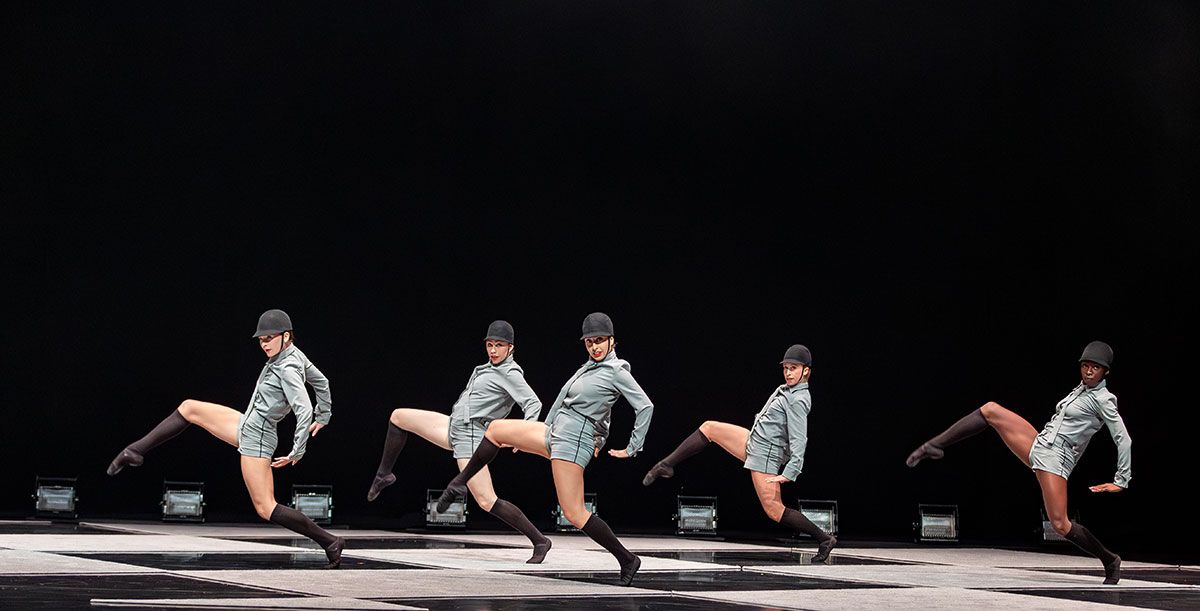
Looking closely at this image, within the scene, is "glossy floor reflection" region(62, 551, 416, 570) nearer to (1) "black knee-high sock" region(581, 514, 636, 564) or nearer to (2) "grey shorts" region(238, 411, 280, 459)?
(2) "grey shorts" region(238, 411, 280, 459)

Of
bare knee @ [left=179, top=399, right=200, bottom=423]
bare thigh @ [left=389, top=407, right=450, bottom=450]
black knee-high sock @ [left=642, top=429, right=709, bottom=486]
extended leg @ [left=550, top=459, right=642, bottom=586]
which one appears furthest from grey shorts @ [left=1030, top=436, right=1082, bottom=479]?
bare knee @ [left=179, top=399, right=200, bottom=423]

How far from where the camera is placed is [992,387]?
15562 mm

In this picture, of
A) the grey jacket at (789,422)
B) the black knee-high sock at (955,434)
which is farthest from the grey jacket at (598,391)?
the grey jacket at (789,422)

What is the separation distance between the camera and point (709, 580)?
976cm

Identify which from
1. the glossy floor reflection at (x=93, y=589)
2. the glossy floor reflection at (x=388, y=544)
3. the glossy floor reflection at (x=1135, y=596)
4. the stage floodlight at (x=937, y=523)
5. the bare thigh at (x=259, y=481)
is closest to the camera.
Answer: the glossy floor reflection at (x=93, y=589)

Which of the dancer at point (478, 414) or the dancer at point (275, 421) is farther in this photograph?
the dancer at point (478, 414)

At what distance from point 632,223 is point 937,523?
15.4ft

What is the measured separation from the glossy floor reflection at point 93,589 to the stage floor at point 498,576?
0.04 ft

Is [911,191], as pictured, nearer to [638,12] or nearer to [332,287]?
[638,12]


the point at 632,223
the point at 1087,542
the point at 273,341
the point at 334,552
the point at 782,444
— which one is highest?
the point at 632,223

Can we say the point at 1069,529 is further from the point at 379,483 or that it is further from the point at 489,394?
the point at 379,483

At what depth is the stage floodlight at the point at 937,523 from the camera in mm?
15305

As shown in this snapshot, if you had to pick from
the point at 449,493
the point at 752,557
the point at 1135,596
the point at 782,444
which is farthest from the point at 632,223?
the point at 1135,596

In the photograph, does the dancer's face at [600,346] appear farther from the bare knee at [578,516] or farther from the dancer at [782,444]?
the dancer at [782,444]
